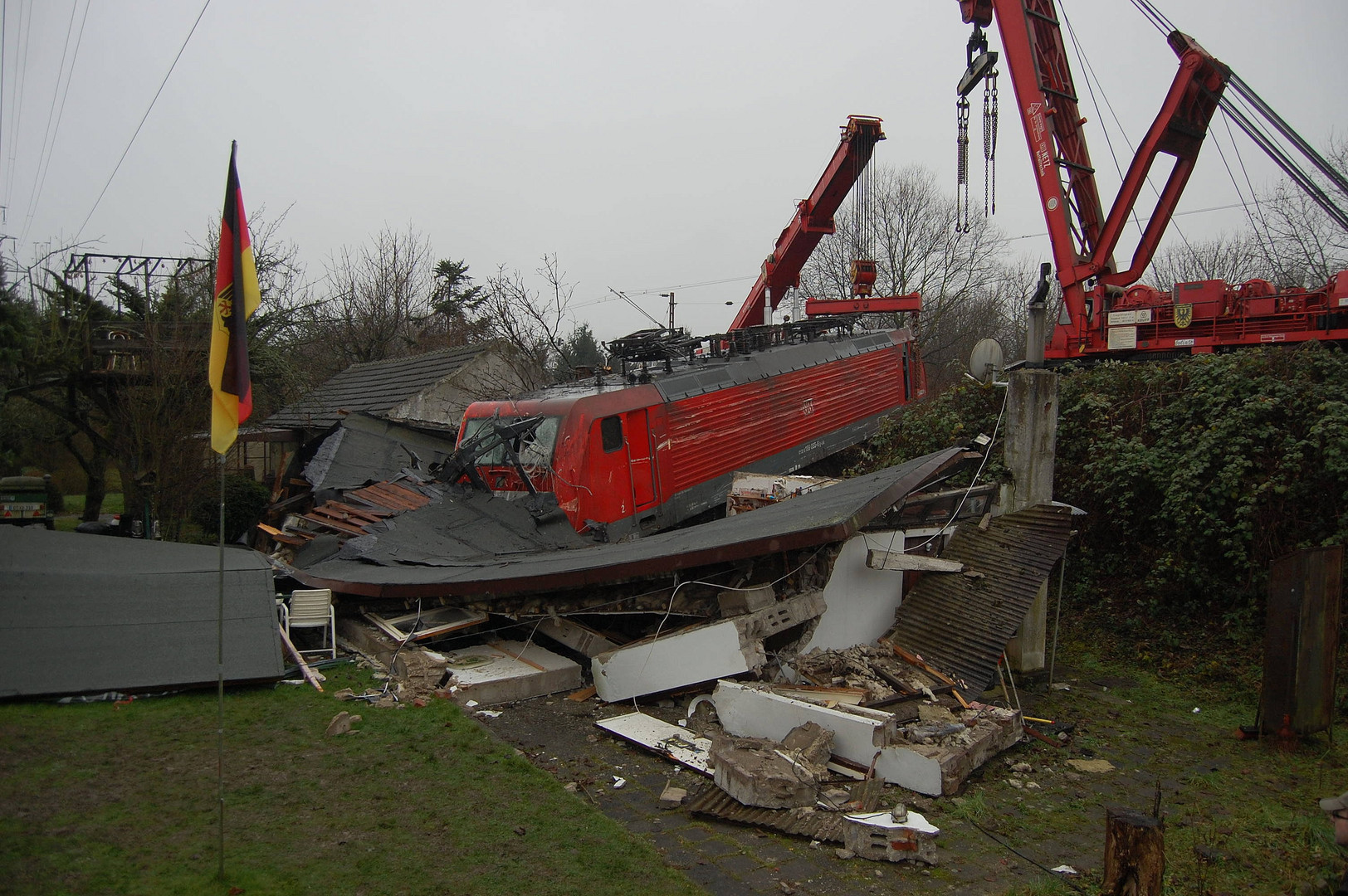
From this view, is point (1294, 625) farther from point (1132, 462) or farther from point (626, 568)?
point (626, 568)

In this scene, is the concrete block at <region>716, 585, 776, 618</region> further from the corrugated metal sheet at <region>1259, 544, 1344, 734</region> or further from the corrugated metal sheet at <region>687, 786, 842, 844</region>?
the corrugated metal sheet at <region>1259, 544, 1344, 734</region>

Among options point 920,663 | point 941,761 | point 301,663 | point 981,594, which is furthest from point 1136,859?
point 301,663

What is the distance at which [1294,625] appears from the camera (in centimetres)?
612

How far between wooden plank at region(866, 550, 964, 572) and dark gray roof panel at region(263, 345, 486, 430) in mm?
11527

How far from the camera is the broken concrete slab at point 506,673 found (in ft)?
22.0

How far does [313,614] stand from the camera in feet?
25.2

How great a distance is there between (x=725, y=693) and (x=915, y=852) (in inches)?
80.7

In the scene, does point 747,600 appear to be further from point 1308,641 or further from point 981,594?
point 1308,641

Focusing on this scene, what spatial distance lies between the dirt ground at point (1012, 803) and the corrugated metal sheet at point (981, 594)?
87cm

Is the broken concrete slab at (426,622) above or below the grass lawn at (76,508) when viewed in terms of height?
above

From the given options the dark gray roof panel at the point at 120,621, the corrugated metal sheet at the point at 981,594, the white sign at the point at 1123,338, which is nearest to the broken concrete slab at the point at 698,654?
the corrugated metal sheet at the point at 981,594

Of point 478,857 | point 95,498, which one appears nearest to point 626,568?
point 478,857

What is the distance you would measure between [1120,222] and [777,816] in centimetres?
1103

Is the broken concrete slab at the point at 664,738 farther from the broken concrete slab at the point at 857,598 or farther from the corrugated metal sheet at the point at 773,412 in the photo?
the corrugated metal sheet at the point at 773,412
